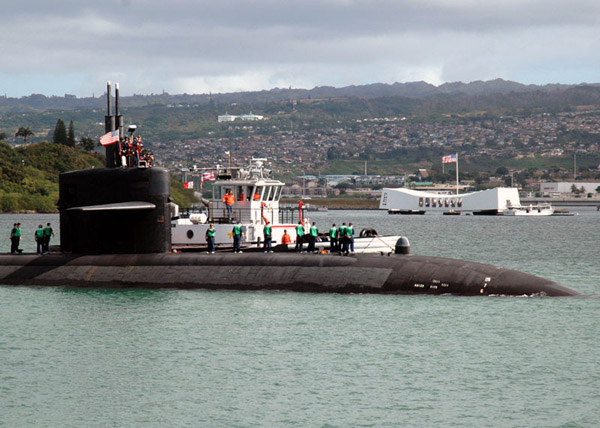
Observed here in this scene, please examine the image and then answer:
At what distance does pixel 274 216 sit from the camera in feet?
143

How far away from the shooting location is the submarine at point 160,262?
3162 cm

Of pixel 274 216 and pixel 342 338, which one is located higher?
pixel 274 216

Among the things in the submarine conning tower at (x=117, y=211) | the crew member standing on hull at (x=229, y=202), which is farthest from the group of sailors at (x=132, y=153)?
the crew member standing on hull at (x=229, y=202)

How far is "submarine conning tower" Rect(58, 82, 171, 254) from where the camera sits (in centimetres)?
3366

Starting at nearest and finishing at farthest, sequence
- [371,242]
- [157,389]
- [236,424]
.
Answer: [236,424], [157,389], [371,242]

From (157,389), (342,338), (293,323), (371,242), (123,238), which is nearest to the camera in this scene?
(157,389)

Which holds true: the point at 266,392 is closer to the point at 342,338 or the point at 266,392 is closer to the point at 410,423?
the point at 410,423

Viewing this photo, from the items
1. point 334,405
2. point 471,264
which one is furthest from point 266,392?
point 471,264

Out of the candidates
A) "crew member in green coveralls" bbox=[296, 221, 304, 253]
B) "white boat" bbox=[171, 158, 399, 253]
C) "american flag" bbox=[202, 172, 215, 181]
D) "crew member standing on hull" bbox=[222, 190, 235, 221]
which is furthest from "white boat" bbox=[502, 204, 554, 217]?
"crew member in green coveralls" bbox=[296, 221, 304, 253]

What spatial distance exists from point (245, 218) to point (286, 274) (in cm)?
982

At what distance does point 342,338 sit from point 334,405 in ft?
22.7

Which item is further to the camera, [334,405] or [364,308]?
[364,308]

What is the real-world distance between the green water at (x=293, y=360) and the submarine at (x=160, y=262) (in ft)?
2.77

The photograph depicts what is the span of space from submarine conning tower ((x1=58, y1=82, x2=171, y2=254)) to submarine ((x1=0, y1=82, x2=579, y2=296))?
4 cm
